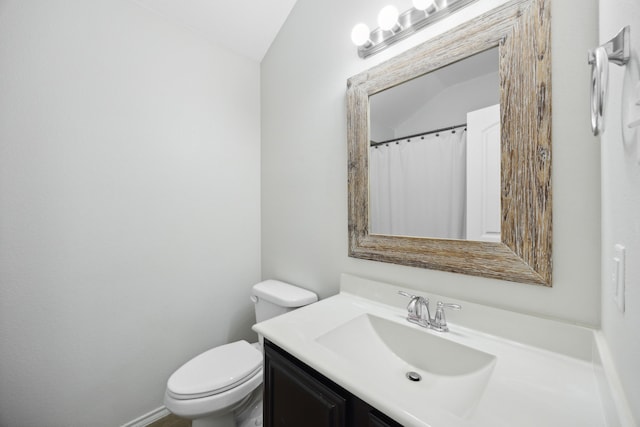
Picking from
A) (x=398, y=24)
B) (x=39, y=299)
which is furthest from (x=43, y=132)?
(x=398, y=24)

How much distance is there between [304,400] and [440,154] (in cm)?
100

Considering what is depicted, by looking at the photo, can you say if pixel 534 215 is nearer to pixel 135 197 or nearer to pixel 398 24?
pixel 398 24

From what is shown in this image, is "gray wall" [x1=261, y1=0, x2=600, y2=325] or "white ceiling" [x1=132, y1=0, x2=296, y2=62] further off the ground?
"white ceiling" [x1=132, y1=0, x2=296, y2=62]

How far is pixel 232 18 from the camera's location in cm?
158

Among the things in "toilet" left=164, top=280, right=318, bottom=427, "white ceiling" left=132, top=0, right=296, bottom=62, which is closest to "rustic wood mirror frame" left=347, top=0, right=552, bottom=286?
"toilet" left=164, top=280, right=318, bottom=427

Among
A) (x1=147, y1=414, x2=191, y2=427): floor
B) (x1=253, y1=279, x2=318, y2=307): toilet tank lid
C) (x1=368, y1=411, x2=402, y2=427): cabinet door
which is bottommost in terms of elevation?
(x1=147, y1=414, x2=191, y2=427): floor

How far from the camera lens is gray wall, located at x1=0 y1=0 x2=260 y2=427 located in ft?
3.57

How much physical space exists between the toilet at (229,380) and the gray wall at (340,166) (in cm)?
20

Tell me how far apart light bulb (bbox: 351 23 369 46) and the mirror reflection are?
253 mm

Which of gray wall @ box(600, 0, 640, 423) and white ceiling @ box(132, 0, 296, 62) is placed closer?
gray wall @ box(600, 0, 640, 423)

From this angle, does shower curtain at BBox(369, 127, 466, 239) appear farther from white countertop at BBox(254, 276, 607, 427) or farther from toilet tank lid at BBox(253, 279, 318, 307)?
toilet tank lid at BBox(253, 279, 318, 307)

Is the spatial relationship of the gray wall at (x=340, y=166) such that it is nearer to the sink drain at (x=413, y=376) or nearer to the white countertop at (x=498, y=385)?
the white countertop at (x=498, y=385)

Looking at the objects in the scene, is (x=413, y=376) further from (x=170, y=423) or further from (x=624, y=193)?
(x=170, y=423)

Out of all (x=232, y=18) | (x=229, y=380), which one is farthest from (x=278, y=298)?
(x=232, y=18)
